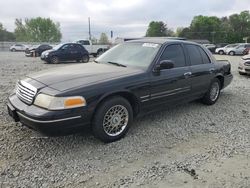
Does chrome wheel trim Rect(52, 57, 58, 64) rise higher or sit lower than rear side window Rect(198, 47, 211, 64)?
lower

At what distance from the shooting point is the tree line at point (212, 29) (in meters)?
64.6

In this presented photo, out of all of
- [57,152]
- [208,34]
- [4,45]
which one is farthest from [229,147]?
[208,34]

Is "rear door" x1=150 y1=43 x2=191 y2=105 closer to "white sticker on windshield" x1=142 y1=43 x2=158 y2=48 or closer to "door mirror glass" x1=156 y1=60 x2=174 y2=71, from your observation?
"door mirror glass" x1=156 y1=60 x2=174 y2=71

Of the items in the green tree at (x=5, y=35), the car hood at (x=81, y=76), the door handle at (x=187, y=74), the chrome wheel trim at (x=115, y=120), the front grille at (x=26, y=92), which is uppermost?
the green tree at (x=5, y=35)

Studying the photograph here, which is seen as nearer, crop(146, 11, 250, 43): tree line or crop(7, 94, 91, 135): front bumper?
crop(7, 94, 91, 135): front bumper

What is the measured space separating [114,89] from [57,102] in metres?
0.88

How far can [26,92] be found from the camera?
3812 mm

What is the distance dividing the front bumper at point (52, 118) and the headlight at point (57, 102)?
5 cm

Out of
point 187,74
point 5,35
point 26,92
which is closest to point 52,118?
point 26,92

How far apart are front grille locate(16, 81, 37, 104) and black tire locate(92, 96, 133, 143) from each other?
3.04ft

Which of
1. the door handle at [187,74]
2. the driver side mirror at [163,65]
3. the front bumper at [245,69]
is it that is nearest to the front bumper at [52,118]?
the driver side mirror at [163,65]

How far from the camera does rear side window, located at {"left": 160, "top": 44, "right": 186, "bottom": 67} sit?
4.84 m

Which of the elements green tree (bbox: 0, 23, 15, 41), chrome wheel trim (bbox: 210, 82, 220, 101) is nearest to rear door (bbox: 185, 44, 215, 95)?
chrome wheel trim (bbox: 210, 82, 220, 101)

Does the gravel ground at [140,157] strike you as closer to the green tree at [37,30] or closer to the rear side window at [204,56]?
the rear side window at [204,56]
